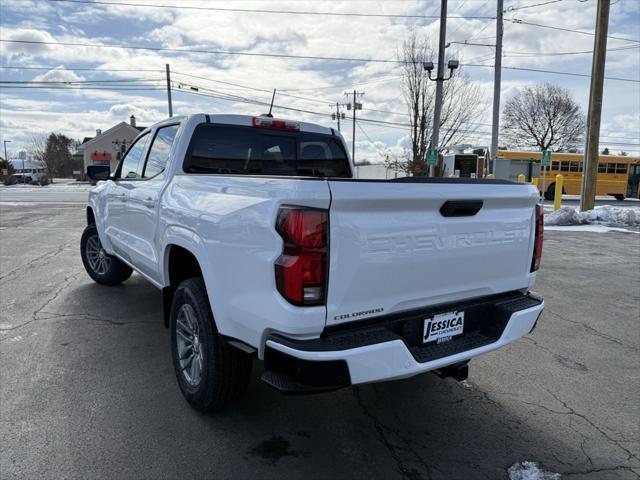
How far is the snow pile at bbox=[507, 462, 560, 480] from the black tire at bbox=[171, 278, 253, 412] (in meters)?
1.60

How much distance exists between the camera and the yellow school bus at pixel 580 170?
31.1 m

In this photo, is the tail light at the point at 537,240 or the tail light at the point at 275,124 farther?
the tail light at the point at 275,124

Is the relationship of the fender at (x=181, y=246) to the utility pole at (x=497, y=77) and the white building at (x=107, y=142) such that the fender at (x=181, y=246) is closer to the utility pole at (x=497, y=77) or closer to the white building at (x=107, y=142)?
the utility pole at (x=497, y=77)

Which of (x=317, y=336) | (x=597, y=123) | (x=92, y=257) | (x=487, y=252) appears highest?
(x=597, y=123)

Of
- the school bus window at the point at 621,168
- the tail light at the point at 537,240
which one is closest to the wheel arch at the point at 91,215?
the tail light at the point at 537,240

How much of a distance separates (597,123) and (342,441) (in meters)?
15.9

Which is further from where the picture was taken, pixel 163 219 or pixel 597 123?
pixel 597 123

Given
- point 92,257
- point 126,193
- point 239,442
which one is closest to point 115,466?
point 239,442

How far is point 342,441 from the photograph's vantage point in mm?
2963

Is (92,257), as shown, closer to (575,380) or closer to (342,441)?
(342,441)

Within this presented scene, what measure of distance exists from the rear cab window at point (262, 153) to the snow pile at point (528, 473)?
2834 millimetres

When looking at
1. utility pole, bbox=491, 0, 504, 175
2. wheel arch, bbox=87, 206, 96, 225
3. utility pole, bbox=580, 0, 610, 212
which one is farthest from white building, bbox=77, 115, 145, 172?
wheel arch, bbox=87, 206, 96, 225

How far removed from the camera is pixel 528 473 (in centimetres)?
269

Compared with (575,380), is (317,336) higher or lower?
higher
